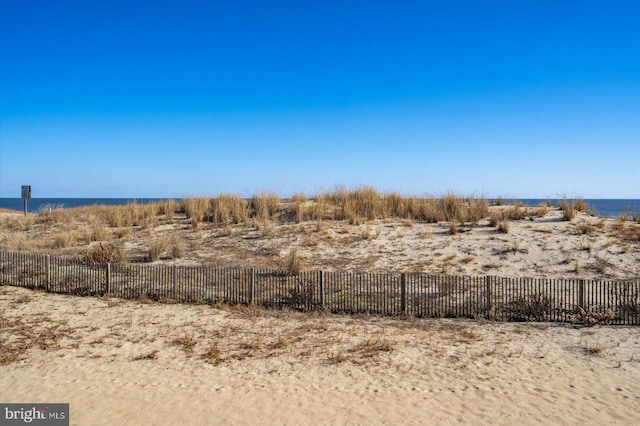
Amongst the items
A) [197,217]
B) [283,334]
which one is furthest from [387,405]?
[197,217]

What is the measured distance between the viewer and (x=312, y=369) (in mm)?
7336

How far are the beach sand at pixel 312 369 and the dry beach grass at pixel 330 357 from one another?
29 millimetres

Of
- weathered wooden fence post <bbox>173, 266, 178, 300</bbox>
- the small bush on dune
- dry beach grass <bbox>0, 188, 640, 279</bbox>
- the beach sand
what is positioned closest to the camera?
Answer: the beach sand

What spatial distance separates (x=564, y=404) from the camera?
6.09 m

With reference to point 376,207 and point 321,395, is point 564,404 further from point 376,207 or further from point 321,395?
point 376,207

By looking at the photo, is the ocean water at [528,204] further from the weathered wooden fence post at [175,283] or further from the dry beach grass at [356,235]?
the weathered wooden fence post at [175,283]

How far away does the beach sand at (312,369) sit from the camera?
5910 millimetres

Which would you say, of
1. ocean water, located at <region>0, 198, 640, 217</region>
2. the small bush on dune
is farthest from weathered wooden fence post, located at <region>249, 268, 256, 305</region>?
ocean water, located at <region>0, 198, 640, 217</region>

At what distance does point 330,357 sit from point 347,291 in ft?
14.0

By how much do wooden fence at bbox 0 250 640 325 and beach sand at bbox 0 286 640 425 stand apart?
50 centimetres

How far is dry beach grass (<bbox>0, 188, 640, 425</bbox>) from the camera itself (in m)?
5.99
